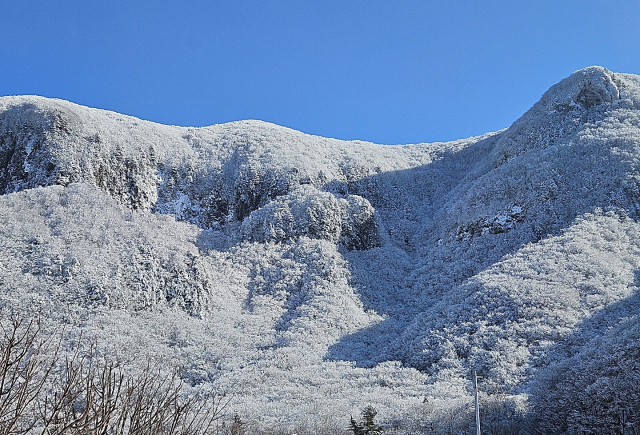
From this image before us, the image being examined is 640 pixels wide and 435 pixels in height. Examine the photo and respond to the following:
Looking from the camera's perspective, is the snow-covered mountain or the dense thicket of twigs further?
the snow-covered mountain

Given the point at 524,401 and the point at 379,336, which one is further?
the point at 379,336

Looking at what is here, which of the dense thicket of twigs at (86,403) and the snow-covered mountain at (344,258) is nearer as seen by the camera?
the dense thicket of twigs at (86,403)

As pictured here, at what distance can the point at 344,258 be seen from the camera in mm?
67938

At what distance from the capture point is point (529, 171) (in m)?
70.3

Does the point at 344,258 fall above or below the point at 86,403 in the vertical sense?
above

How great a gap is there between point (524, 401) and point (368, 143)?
239 feet

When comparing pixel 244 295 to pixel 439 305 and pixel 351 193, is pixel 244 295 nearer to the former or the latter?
pixel 439 305

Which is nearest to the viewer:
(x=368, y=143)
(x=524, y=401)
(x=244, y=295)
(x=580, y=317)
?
(x=524, y=401)

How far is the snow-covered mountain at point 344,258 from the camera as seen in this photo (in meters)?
42.6

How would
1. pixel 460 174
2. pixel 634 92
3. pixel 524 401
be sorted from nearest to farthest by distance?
pixel 524 401 < pixel 634 92 < pixel 460 174

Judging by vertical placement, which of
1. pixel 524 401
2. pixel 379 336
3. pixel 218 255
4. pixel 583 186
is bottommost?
pixel 524 401

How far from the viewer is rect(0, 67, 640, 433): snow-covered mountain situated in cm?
4259

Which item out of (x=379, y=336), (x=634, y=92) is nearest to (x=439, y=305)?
(x=379, y=336)

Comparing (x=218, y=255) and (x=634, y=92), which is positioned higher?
(x=634, y=92)
